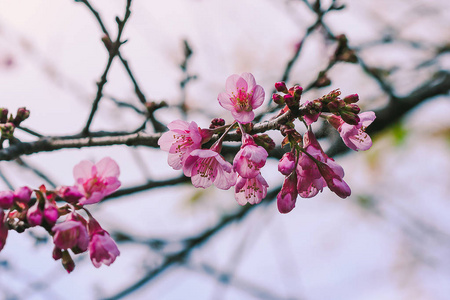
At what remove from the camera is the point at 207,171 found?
1416mm

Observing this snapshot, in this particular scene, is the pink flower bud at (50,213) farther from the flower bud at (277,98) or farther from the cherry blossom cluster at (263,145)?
the flower bud at (277,98)

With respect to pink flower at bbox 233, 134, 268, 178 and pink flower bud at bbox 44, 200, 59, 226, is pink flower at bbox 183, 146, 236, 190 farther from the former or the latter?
pink flower bud at bbox 44, 200, 59, 226

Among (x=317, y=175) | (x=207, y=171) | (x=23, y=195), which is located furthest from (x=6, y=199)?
(x=317, y=175)

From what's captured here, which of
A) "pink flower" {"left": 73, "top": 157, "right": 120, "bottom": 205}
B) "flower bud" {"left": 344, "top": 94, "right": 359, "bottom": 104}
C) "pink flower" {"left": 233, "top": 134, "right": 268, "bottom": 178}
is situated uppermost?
"pink flower" {"left": 73, "top": 157, "right": 120, "bottom": 205}

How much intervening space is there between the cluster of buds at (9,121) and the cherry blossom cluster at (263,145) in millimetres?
595

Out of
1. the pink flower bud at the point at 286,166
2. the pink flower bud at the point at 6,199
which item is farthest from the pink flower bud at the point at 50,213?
the pink flower bud at the point at 286,166

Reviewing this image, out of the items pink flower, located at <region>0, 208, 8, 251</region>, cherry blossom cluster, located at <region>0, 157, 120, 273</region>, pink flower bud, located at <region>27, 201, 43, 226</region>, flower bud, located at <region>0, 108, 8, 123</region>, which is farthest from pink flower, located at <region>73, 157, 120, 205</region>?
flower bud, located at <region>0, 108, 8, 123</region>

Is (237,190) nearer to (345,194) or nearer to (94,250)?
(345,194)

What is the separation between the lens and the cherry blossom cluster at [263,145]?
3.77 feet

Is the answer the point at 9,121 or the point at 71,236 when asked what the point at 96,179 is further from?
the point at 9,121

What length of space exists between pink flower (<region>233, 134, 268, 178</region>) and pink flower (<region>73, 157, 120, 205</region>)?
0.44 metres

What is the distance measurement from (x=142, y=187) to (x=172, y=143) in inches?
34.4

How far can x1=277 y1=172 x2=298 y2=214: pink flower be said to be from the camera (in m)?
1.26

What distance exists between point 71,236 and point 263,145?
684mm
